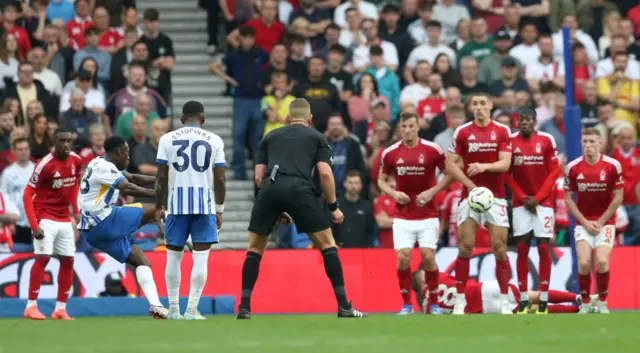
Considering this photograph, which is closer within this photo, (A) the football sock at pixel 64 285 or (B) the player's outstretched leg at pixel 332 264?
(B) the player's outstretched leg at pixel 332 264

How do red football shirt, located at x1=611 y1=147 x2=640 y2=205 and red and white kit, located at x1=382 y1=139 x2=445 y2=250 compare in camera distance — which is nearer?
red and white kit, located at x1=382 y1=139 x2=445 y2=250

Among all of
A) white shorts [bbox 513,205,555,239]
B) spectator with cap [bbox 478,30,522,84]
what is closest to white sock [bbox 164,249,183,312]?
white shorts [bbox 513,205,555,239]

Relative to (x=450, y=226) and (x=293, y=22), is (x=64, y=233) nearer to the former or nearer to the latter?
(x=450, y=226)

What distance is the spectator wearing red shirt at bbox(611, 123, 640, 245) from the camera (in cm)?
2180

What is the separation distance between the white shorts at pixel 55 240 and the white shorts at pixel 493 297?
17.7 ft

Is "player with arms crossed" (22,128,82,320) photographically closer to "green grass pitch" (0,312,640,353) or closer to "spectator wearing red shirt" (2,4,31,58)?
"green grass pitch" (0,312,640,353)

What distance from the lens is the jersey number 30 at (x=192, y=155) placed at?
1446cm

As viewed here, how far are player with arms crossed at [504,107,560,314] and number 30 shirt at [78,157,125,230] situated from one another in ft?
16.6

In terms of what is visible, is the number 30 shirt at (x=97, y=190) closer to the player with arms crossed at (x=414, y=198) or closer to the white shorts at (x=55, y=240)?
the white shorts at (x=55, y=240)

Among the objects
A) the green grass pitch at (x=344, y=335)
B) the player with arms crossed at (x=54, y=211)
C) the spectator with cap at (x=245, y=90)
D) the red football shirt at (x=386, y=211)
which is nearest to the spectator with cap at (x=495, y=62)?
the red football shirt at (x=386, y=211)

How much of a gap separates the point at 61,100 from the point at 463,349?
13.7 metres

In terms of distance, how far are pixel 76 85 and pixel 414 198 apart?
26.2ft

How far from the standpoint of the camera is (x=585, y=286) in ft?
58.2

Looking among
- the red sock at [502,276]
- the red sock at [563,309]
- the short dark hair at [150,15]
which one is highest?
the short dark hair at [150,15]
